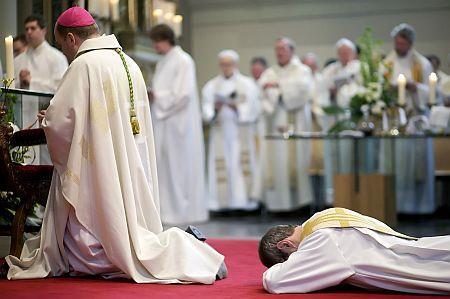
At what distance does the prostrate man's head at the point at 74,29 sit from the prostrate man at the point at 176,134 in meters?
4.95

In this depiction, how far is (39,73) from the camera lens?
23.5 ft

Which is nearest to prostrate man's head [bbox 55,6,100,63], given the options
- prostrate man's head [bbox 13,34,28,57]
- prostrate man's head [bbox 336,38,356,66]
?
prostrate man's head [bbox 13,34,28,57]

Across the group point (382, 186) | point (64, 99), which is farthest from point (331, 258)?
point (382, 186)

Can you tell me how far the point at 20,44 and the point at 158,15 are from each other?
4.60 metres

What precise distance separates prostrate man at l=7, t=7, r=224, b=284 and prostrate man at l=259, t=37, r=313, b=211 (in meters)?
6.66

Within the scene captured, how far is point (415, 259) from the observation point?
472 centimetres

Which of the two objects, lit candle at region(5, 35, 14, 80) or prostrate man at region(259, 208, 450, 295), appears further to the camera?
lit candle at region(5, 35, 14, 80)

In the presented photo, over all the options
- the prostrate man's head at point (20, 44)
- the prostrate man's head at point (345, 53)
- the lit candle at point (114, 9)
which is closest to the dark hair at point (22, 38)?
the prostrate man's head at point (20, 44)

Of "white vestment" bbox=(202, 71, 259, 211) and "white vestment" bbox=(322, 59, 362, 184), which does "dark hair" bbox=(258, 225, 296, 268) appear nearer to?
"white vestment" bbox=(322, 59, 362, 184)

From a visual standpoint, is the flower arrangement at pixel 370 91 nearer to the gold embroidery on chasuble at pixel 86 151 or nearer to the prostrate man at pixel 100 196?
the prostrate man at pixel 100 196

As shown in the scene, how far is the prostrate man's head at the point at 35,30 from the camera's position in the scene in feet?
23.5

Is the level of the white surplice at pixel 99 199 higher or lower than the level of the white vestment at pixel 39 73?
lower

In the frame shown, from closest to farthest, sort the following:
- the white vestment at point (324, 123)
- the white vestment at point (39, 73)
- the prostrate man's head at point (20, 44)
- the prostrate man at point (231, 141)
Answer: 1. the white vestment at point (39, 73)
2. the prostrate man's head at point (20, 44)
3. the white vestment at point (324, 123)
4. the prostrate man at point (231, 141)

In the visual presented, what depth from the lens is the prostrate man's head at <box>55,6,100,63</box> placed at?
568cm
